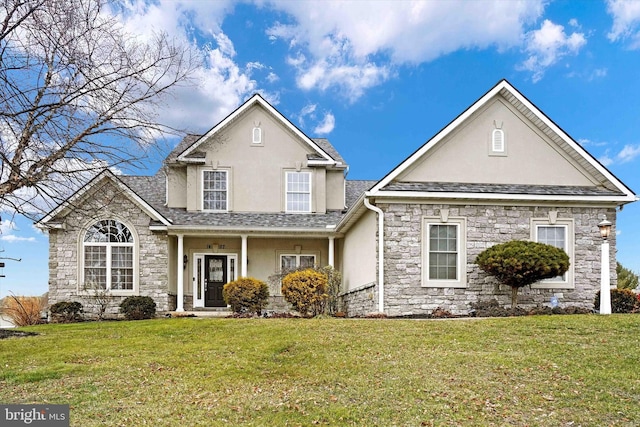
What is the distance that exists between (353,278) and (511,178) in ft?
18.7

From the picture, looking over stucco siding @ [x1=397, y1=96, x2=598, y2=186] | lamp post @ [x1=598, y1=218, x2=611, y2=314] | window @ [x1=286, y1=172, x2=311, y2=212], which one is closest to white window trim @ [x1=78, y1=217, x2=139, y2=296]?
window @ [x1=286, y1=172, x2=311, y2=212]

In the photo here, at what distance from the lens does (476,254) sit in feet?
48.1

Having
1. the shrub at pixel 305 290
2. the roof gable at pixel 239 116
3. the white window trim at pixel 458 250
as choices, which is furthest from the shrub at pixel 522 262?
the roof gable at pixel 239 116

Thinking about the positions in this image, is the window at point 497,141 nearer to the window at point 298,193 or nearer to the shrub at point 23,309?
the window at point 298,193

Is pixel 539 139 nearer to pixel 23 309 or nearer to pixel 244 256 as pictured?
pixel 244 256

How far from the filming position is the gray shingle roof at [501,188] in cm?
1466

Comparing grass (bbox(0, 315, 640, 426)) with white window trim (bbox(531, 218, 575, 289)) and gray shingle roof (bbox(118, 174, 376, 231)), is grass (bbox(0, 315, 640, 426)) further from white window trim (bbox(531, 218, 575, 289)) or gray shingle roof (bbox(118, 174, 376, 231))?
gray shingle roof (bbox(118, 174, 376, 231))

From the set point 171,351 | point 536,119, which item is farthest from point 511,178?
point 171,351

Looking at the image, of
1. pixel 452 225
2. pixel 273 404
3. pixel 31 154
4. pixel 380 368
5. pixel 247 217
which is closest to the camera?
pixel 273 404

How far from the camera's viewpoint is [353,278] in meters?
17.7

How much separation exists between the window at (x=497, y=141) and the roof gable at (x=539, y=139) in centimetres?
25

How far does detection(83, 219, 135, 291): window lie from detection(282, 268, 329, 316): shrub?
5909mm

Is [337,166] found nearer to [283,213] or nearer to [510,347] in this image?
[283,213]

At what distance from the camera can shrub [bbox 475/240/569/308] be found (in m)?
13.3
